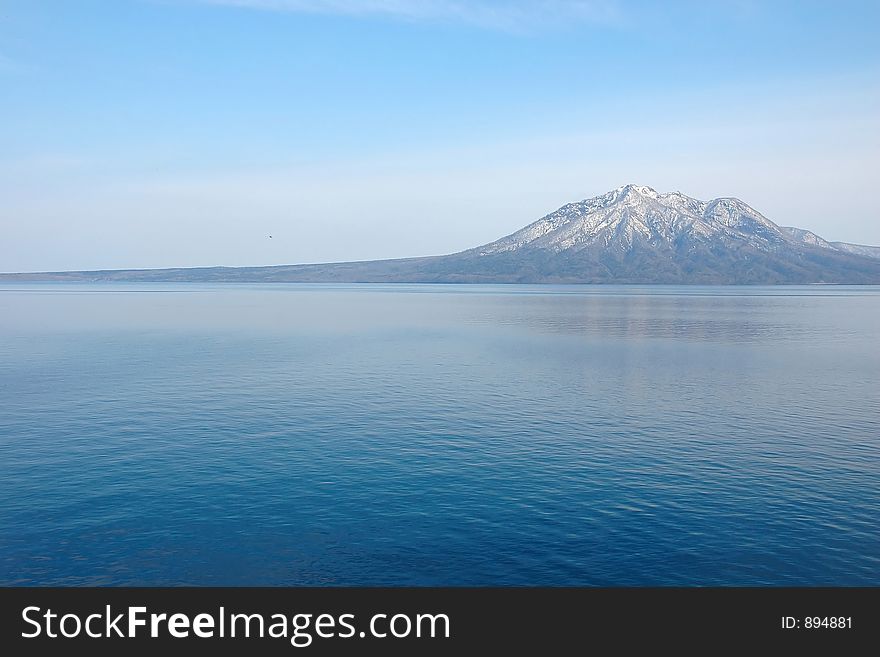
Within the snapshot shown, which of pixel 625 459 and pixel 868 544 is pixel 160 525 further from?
pixel 868 544

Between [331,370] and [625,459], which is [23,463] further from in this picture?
[331,370]

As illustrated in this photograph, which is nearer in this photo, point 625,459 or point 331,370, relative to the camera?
point 625,459

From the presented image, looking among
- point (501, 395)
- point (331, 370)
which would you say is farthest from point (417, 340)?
point (501, 395)

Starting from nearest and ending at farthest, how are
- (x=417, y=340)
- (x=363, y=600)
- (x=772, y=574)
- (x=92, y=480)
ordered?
(x=363, y=600), (x=772, y=574), (x=92, y=480), (x=417, y=340)

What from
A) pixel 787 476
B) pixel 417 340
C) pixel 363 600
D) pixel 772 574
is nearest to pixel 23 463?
pixel 363 600

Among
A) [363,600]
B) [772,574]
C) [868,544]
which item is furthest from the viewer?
[868,544]

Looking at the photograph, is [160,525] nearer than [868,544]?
No

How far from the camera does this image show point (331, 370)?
97.5m

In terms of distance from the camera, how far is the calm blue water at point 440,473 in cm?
3319

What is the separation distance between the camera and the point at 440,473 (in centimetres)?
4712

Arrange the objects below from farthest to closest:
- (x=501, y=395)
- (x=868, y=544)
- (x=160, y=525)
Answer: (x=501, y=395) → (x=160, y=525) → (x=868, y=544)

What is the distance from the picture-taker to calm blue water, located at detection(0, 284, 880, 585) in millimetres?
33188

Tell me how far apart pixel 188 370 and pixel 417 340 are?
176 feet

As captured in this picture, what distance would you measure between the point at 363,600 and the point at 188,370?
73.6 metres
